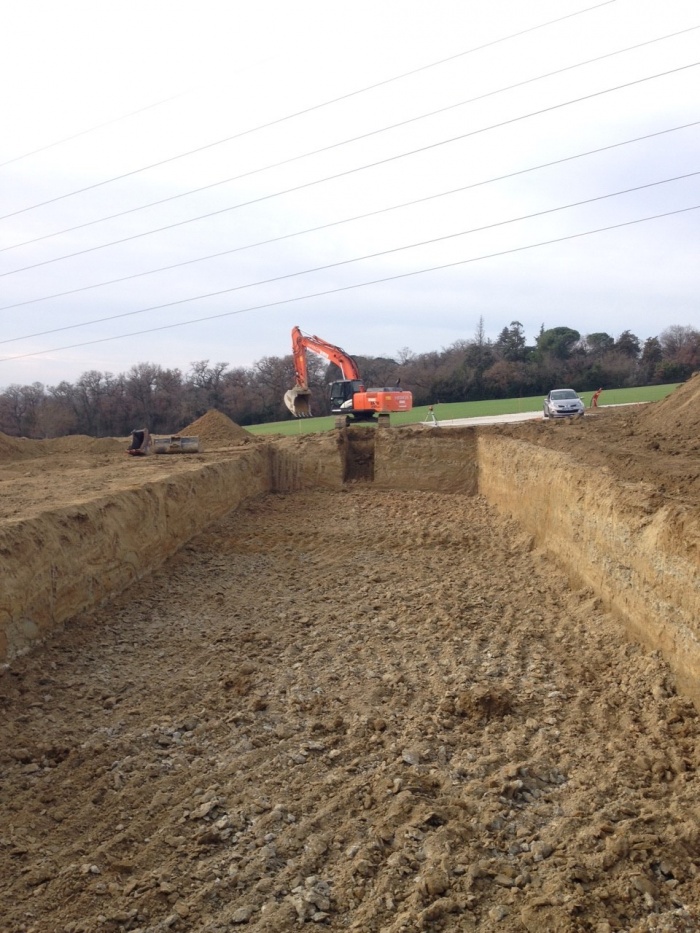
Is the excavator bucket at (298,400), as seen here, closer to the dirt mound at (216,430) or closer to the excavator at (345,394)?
the excavator at (345,394)

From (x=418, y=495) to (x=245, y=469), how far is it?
4.24m

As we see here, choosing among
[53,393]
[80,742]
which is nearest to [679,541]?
[80,742]

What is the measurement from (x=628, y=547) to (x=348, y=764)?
395 cm

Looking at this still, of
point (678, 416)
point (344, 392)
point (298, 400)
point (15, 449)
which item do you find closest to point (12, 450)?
point (15, 449)

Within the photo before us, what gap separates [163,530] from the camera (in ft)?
34.0

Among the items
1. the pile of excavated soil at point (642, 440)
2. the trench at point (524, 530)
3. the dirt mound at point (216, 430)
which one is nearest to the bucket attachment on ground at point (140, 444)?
the dirt mound at point (216, 430)

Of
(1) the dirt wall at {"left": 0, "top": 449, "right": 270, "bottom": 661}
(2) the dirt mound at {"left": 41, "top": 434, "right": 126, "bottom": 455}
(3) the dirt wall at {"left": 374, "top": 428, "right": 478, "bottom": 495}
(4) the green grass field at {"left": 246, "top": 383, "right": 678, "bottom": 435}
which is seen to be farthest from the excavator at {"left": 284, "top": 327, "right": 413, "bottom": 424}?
(4) the green grass field at {"left": 246, "top": 383, "right": 678, "bottom": 435}

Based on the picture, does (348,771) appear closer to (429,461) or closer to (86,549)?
(86,549)

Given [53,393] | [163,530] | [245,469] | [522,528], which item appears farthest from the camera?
[53,393]

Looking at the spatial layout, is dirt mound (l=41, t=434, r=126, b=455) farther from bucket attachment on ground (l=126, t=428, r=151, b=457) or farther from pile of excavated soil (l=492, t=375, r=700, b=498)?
pile of excavated soil (l=492, t=375, r=700, b=498)

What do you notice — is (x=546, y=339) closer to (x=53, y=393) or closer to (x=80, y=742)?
(x=53, y=393)

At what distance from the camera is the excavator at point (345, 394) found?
2177cm

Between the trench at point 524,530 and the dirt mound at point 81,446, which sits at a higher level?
the dirt mound at point 81,446

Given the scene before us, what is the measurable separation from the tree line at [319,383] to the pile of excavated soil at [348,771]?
139 feet
